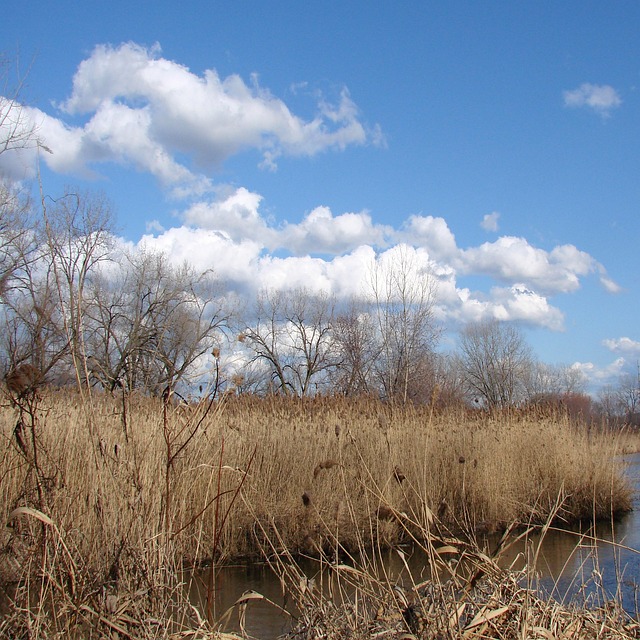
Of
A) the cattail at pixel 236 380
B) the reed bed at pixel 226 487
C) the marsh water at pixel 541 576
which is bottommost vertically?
the marsh water at pixel 541 576

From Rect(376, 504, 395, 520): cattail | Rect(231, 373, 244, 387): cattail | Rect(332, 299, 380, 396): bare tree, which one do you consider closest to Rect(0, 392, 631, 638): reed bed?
Rect(376, 504, 395, 520): cattail

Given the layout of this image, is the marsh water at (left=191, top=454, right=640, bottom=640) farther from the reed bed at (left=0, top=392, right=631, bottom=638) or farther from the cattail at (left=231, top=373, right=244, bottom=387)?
the cattail at (left=231, top=373, right=244, bottom=387)

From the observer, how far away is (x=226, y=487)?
20.3 feet

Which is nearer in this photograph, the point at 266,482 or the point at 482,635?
the point at 482,635

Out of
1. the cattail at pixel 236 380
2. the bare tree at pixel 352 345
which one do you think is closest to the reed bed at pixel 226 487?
the cattail at pixel 236 380

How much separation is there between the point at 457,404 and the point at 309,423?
12.0 feet

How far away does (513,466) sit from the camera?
905 cm

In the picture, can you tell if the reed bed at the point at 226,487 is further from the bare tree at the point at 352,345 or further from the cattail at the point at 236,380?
the bare tree at the point at 352,345

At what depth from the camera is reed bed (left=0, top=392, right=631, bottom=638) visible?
100 inches

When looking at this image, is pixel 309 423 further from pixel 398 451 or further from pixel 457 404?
pixel 457 404

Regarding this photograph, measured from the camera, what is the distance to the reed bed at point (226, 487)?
2.55 meters

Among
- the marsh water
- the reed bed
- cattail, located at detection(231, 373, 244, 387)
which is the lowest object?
the marsh water

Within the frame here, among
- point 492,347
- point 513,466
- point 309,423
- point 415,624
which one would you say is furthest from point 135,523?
point 492,347

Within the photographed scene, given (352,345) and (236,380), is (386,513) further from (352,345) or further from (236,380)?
(352,345)
